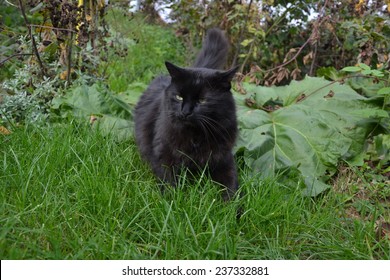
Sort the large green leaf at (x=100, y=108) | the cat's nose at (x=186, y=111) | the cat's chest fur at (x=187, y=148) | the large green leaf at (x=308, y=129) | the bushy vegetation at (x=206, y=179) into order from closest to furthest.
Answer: the bushy vegetation at (x=206, y=179) < the cat's nose at (x=186, y=111) < the cat's chest fur at (x=187, y=148) < the large green leaf at (x=308, y=129) < the large green leaf at (x=100, y=108)

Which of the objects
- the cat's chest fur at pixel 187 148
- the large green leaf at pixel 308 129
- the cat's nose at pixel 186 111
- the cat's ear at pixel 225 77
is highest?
the cat's ear at pixel 225 77

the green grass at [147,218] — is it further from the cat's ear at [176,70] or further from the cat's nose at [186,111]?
the cat's ear at [176,70]

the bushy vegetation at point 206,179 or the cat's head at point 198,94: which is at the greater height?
the cat's head at point 198,94

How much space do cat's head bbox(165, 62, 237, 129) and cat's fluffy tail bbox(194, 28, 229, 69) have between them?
0.66 metres

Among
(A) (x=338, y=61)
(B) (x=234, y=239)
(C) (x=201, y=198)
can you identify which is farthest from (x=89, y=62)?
(A) (x=338, y=61)

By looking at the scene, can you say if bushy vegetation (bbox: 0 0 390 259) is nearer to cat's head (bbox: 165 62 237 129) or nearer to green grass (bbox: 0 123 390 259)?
green grass (bbox: 0 123 390 259)

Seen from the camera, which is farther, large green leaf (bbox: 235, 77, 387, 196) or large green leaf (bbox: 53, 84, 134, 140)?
large green leaf (bbox: 53, 84, 134, 140)

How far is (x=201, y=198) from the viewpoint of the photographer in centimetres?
240

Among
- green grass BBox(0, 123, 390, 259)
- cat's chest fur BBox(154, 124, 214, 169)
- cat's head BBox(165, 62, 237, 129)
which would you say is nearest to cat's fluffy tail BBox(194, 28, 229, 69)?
A: cat's head BBox(165, 62, 237, 129)

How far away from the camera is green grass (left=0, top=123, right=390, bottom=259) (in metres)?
1.99

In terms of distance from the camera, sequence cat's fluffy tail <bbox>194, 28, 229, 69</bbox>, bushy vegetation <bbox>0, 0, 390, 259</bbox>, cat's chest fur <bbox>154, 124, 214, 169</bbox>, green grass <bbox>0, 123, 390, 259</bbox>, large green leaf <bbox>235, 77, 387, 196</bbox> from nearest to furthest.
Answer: green grass <bbox>0, 123, 390, 259</bbox>
bushy vegetation <bbox>0, 0, 390, 259</bbox>
cat's chest fur <bbox>154, 124, 214, 169</bbox>
large green leaf <bbox>235, 77, 387, 196</bbox>
cat's fluffy tail <bbox>194, 28, 229, 69</bbox>

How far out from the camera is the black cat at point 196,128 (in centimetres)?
258

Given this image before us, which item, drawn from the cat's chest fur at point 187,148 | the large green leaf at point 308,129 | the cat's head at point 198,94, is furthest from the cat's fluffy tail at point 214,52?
the cat's chest fur at point 187,148

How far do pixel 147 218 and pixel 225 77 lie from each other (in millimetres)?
928
